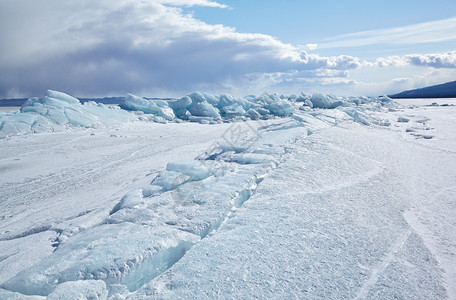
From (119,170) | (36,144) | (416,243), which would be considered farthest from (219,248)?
(36,144)

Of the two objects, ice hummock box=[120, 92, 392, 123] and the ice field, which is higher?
ice hummock box=[120, 92, 392, 123]

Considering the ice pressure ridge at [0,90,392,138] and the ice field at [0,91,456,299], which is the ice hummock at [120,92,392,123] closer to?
the ice pressure ridge at [0,90,392,138]

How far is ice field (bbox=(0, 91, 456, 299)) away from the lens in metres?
1.17

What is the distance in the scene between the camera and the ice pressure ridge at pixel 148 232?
3.95 ft

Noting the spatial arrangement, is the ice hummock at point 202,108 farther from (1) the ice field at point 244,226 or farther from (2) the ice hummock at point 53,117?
(1) the ice field at point 244,226

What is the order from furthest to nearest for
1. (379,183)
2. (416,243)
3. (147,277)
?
(379,183) → (416,243) → (147,277)

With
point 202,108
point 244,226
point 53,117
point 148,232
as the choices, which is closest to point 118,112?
point 53,117

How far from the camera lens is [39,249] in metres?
1.75

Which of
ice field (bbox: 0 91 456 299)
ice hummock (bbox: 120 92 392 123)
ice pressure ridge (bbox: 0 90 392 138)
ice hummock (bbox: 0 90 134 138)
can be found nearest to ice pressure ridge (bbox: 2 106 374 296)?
ice field (bbox: 0 91 456 299)

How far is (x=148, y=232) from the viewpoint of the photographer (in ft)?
4.92

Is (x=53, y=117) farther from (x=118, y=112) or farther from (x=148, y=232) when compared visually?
(x=148, y=232)

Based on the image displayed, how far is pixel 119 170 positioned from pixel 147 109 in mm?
10251

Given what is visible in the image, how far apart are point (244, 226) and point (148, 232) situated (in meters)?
0.54

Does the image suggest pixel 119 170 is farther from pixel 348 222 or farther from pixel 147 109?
pixel 147 109
